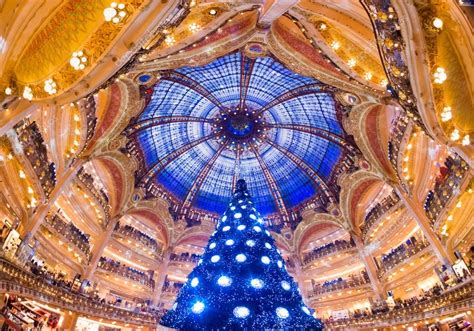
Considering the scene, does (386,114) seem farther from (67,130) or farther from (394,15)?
(67,130)

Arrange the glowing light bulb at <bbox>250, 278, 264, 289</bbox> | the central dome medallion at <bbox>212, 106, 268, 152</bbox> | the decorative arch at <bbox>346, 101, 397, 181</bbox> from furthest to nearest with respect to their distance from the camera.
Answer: the central dome medallion at <bbox>212, 106, 268, 152</bbox>, the decorative arch at <bbox>346, 101, 397, 181</bbox>, the glowing light bulb at <bbox>250, 278, 264, 289</bbox>

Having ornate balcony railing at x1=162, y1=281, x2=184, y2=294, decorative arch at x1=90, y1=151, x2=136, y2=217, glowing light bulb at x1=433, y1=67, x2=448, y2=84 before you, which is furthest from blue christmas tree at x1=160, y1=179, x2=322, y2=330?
ornate balcony railing at x1=162, y1=281, x2=184, y2=294

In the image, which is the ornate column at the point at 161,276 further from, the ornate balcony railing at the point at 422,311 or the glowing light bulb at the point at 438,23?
the glowing light bulb at the point at 438,23

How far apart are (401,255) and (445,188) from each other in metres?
8.05

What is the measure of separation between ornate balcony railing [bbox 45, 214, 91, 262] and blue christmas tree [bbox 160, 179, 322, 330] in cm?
1739

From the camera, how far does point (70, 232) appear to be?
21.6 metres

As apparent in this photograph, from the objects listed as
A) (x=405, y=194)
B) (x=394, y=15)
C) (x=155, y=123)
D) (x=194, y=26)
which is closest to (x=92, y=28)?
(x=394, y=15)

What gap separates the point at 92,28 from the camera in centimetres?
689

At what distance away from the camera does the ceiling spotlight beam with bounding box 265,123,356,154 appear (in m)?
23.8

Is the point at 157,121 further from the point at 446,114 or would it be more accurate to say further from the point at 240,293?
the point at 446,114

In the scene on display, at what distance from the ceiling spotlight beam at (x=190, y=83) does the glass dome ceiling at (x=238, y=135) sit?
0.26 feet

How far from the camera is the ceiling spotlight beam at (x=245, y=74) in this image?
2151 cm

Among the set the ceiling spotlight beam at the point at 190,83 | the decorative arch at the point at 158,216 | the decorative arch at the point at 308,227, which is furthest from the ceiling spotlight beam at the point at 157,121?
the decorative arch at the point at 308,227

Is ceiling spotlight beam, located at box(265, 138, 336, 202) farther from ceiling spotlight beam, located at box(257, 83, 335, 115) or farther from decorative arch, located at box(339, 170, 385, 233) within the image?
ceiling spotlight beam, located at box(257, 83, 335, 115)
